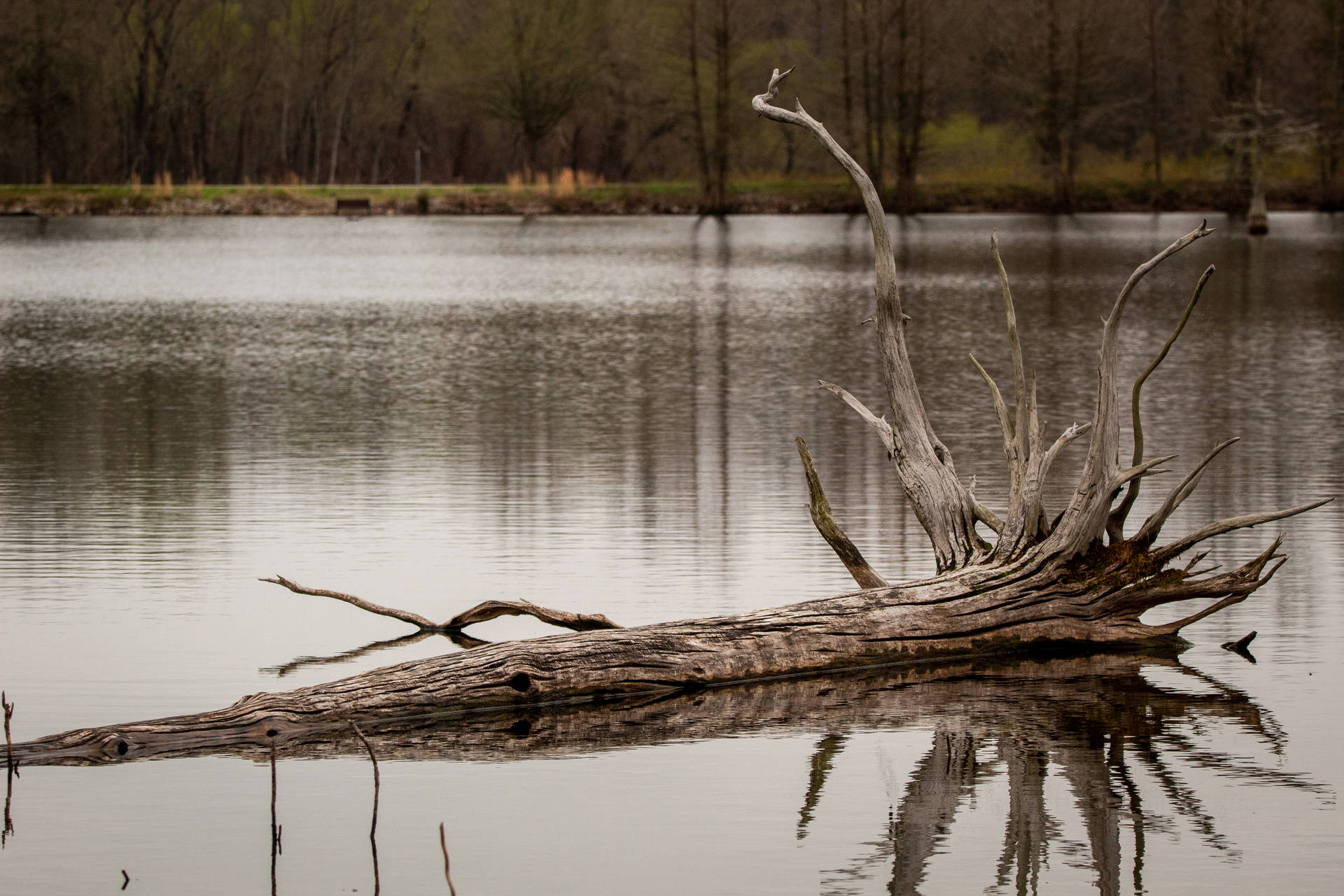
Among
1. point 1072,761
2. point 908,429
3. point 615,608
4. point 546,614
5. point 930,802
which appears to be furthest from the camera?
point 908,429

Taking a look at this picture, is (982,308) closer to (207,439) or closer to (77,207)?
(207,439)

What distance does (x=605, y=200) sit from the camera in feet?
237

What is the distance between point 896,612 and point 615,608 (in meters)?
1.60

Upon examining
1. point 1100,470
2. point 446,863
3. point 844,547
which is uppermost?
point 1100,470

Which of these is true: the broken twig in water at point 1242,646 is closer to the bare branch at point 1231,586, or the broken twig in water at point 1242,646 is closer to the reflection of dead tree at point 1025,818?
the bare branch at point 1231,586

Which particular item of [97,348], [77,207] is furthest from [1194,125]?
[97,348]

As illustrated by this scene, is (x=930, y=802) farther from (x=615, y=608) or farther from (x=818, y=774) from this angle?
(x=615, y=608)

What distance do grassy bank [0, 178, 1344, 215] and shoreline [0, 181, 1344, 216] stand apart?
0.04 m

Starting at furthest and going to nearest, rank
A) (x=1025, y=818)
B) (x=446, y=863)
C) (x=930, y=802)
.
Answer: (x=930, y=802) < (x=1025, y=818) < (x=446, y=863)

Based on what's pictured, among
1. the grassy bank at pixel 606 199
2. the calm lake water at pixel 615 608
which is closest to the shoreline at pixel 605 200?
the grassy bank at pixel 606 199

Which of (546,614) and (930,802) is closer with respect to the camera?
(930,802)

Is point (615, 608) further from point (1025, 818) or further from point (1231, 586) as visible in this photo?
point (1025, 818)

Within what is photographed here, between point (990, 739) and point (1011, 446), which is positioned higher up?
point (1011, 446)

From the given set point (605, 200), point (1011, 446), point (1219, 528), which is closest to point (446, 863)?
point (1219, 528)
